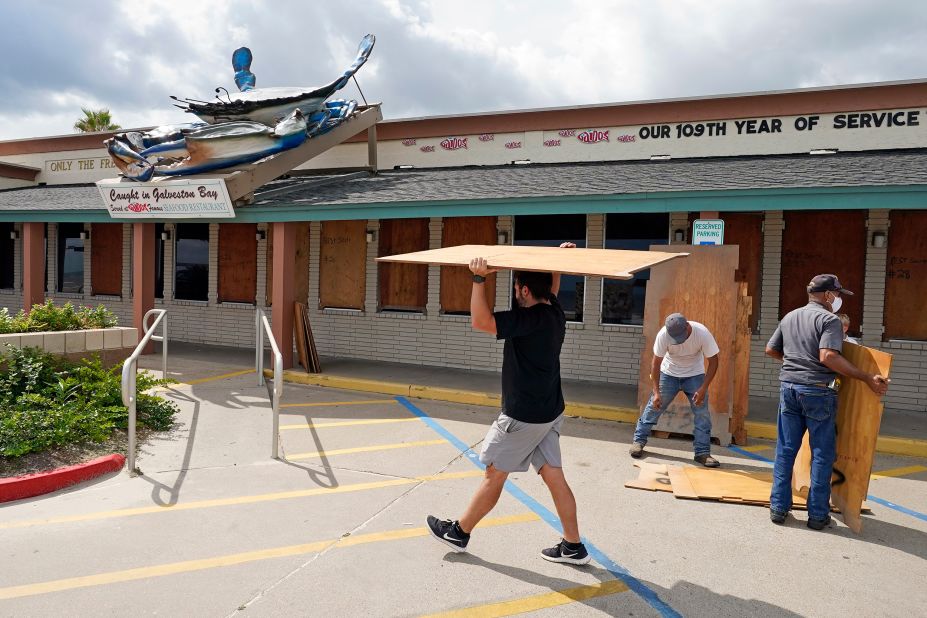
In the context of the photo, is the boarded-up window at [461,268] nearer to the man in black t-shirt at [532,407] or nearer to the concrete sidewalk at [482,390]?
the concrete sidewalk at [482,390]

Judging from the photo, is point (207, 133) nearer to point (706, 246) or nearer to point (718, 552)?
point (706, 246)

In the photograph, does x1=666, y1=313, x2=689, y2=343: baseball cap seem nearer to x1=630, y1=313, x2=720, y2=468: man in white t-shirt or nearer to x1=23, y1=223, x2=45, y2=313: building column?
x1=630, y1=313, x2=720, y2=468: man in white t-shirt

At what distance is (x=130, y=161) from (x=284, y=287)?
372 cm

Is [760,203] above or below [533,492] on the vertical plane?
above

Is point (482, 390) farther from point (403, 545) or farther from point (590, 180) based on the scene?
point (403, 545)

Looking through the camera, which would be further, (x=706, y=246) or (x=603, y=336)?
(x=603, y=336)

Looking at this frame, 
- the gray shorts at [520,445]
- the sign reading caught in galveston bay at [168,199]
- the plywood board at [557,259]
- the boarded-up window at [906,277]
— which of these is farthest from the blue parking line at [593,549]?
the boarded-up window at [906,277]

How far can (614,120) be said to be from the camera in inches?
452

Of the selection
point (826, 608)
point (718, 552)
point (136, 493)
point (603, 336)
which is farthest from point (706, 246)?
point (136, 493)

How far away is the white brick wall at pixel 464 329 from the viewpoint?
855cm

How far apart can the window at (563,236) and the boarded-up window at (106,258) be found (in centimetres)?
895

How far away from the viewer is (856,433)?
4691 mm

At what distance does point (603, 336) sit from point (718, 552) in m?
5.72

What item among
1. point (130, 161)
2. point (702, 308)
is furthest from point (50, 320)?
point (702, 308)
